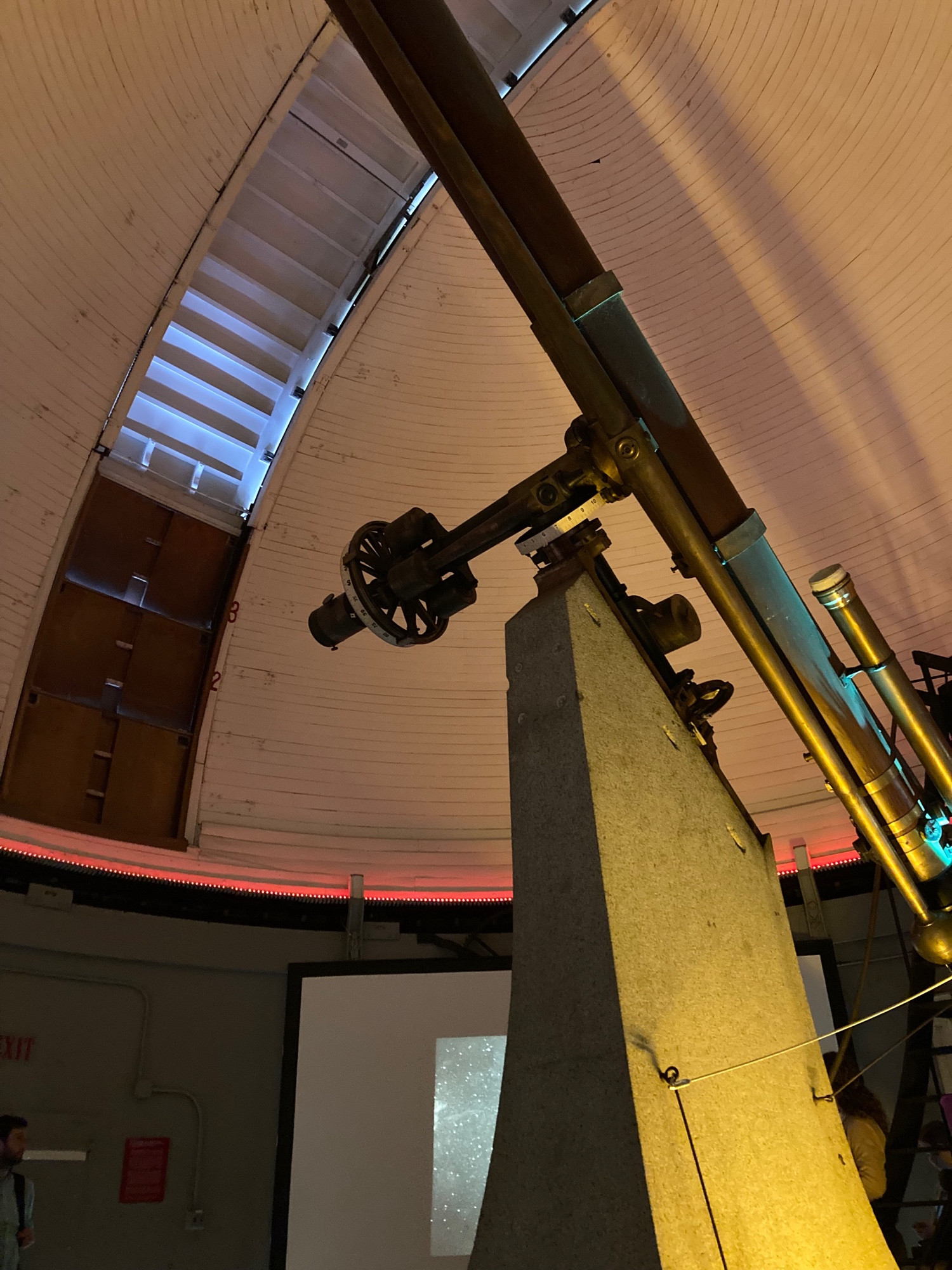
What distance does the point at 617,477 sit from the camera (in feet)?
10.2

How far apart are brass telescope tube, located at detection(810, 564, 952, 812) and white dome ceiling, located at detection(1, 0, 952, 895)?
3.68 meters

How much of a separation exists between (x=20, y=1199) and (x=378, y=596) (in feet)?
13.1

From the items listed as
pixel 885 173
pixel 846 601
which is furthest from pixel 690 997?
pixel 885 173

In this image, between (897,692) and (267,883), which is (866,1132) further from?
(267,883)

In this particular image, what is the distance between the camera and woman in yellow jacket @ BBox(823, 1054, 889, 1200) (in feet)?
12.3

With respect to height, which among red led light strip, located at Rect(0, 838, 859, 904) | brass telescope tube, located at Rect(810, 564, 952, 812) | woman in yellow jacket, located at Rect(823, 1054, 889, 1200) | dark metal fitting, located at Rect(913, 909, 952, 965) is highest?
red led light strip, located at Rect(0, 838, 859, 904)

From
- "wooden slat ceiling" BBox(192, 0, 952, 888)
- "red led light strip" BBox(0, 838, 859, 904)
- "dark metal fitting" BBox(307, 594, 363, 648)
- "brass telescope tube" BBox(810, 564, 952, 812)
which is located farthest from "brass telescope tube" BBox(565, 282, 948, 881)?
"wooden slat ceiling" BBox(192, 0, 952, 888)

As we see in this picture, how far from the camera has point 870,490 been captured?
6828 millimetres

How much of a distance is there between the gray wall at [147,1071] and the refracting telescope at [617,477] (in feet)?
14.0

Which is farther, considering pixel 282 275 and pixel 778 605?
pixel 282 275

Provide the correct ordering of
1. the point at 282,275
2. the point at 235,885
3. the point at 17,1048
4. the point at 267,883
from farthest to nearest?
the point at 282,275 → the point at 267,883 → the point at 235,885 → the point at 17,1048

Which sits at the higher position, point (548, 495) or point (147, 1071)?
point (548, 495)

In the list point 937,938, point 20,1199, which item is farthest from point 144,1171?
point 937,938

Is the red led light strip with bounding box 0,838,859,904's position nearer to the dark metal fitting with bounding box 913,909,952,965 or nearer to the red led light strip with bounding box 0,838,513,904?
the red led light strip with bounding box 0,838,513,904
